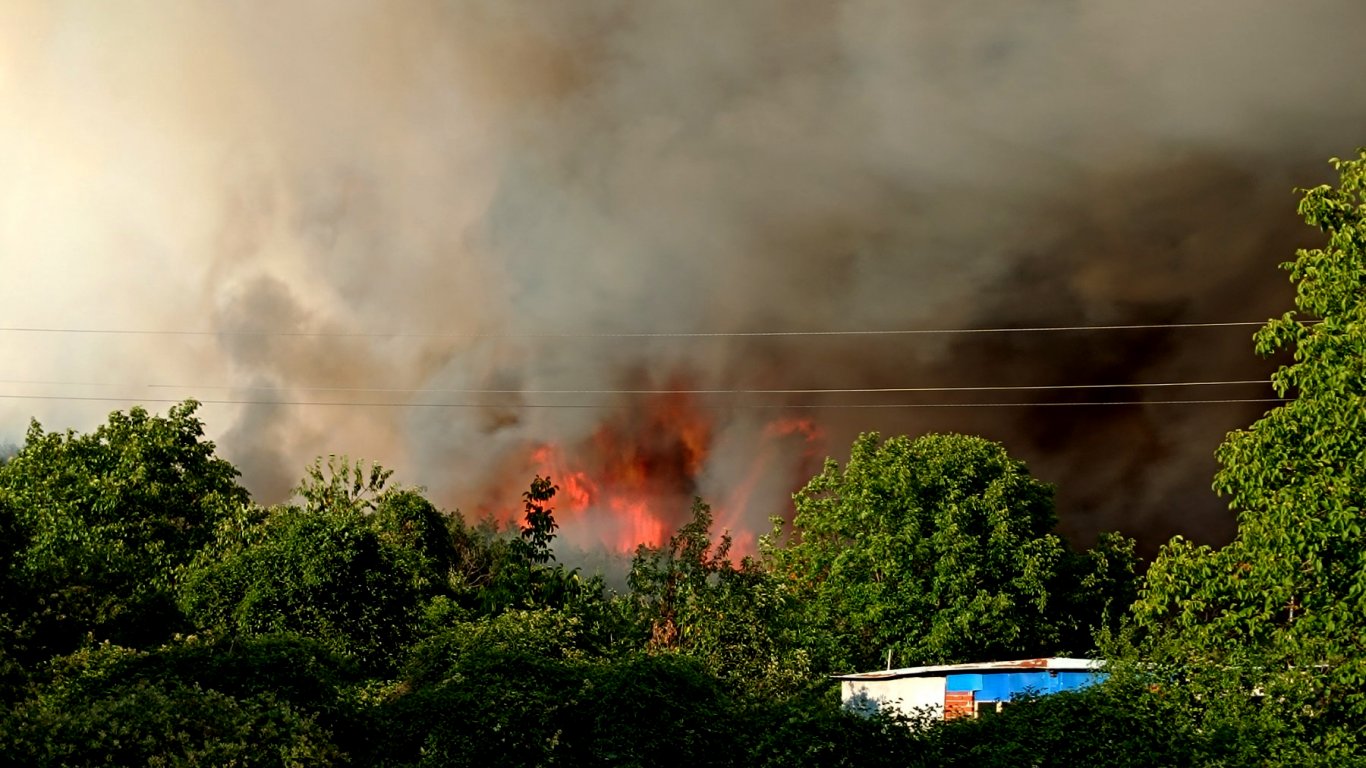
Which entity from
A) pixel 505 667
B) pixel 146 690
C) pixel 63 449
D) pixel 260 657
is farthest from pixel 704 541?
pixel 63 449

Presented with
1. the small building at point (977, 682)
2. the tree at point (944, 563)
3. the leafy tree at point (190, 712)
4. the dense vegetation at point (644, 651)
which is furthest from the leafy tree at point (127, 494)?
the tree at point (944, 563)

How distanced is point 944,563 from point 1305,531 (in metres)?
24.7

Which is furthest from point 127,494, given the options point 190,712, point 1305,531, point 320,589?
point 1305,531

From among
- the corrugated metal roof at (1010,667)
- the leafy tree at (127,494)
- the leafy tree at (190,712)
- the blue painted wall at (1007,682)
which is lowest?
the leafy tree at (190,712)

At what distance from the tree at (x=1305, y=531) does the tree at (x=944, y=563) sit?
21889 mm

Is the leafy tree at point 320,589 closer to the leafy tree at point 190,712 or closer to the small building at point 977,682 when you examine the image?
the leafy tree at point 190,712

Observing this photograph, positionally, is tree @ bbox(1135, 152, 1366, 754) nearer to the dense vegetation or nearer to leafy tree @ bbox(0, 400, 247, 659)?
the dense vegetation

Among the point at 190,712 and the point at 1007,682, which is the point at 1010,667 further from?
the point at 190,712

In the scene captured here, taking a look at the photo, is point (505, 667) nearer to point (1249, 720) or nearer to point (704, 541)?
point (1249, 720)

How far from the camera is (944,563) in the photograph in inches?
1655

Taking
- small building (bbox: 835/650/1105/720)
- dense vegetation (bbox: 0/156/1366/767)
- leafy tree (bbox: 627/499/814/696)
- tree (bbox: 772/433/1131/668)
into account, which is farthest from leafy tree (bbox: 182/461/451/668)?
tree (bbox: 772/433/1131/668)

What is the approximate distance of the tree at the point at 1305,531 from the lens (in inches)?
689

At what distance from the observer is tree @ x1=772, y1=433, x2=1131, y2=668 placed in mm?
41781

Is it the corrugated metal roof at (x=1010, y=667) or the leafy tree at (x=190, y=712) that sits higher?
the corrugated metal roof at (x=1010, y=667)
